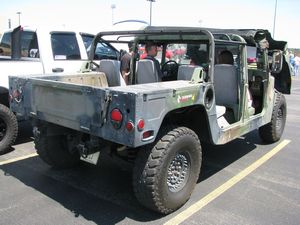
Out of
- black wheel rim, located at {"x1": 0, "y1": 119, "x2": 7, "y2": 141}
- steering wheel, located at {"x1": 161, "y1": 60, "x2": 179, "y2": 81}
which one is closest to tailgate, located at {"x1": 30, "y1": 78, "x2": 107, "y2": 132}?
black wheel rim, located at {"x1": 0, "y1": 119, "x2": 7, "y2": 141}

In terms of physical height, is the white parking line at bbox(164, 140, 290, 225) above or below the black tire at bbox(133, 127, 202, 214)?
below

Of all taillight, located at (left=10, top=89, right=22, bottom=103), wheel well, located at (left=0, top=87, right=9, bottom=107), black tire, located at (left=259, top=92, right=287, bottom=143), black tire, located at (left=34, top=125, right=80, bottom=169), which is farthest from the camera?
black tire, located at (left=259, top=92, right=287, bottom=143)

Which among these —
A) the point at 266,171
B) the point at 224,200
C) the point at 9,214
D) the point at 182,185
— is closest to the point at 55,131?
the point at 9,214

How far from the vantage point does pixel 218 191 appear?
4332 mm

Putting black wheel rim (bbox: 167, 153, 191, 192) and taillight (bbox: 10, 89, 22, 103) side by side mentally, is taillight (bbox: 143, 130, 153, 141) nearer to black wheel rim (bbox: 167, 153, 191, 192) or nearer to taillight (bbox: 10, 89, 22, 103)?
black wheel rim (bbox: 167, 153, 191, 192)

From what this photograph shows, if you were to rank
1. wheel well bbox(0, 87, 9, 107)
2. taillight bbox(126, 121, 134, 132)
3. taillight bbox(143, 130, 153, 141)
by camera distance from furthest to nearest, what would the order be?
wheel well bbox(0, 87, 9, 107), taillight bbox(143, 130, 153, 141), taillight bbox(126, 121, 134, 132)

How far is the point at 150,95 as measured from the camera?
315 cm

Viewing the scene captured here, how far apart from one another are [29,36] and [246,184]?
4436mm

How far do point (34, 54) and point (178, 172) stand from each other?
149 inches

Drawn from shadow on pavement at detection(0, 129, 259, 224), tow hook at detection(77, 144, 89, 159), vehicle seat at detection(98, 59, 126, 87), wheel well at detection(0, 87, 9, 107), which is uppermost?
vehicle seat at detection(98, 59, 126, 87)

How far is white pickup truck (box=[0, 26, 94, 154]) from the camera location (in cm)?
555

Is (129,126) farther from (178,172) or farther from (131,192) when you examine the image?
(131,192)

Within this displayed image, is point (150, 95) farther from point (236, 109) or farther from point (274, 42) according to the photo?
point (274, 42)

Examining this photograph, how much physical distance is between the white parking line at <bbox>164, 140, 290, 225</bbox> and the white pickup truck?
3.06m
